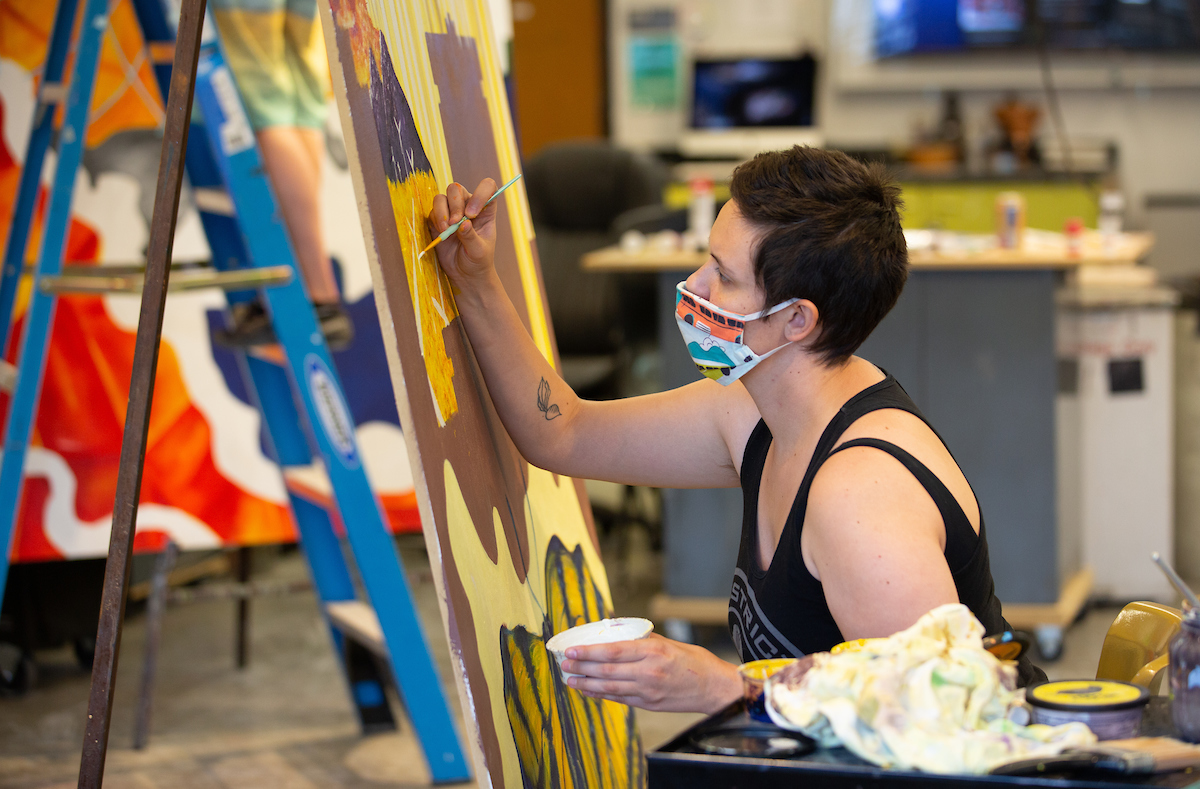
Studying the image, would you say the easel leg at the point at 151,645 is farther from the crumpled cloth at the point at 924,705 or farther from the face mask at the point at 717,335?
the crumpled cloth at the point at 924,705

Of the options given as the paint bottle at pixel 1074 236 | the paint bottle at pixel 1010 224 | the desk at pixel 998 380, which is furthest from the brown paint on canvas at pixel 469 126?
the paint bottle at pixel 1074 236

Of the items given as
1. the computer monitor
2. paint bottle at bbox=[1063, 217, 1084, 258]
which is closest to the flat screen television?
the computer monitor

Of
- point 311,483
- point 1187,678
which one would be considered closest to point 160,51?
point 311,483

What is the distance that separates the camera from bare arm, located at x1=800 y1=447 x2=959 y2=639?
979 millimetres

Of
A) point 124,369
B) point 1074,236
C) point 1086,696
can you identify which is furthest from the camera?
point 1074,236

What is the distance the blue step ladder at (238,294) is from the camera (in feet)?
6.63

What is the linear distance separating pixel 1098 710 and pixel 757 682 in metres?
0.27

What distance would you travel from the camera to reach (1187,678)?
0.90 metres

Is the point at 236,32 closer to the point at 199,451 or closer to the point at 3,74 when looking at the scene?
the point at 3,74

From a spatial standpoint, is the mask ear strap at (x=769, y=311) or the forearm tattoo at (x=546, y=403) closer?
the mask ear strap at (x=769, y=311)

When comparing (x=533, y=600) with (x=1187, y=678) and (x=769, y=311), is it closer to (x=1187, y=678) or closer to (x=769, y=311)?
(x=769, y=311)

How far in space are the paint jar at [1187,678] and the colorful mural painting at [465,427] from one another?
0.55 metres

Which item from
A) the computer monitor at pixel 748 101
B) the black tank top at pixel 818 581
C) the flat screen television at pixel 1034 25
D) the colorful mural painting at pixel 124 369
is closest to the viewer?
the black tank top at pixel 818 581

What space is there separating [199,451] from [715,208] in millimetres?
1760
